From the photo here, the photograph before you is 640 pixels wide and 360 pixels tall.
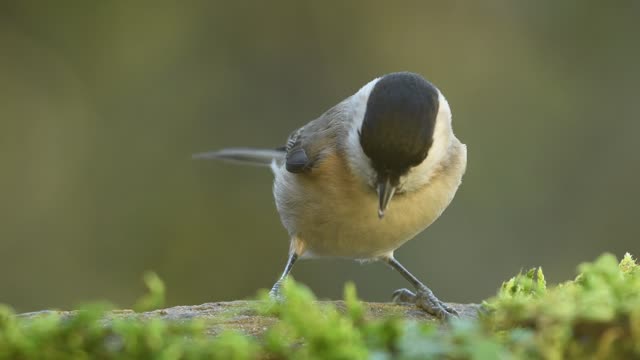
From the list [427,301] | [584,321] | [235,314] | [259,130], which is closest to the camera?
[584,321]

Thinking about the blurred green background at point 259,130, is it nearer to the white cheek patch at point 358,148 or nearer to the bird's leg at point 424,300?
the bird's leg at point 424,300

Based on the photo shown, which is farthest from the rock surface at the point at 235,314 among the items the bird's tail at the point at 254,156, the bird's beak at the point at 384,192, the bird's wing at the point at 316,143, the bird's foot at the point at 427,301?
the bird's tail at the point at 254,156

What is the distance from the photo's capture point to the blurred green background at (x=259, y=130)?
8.21 metres

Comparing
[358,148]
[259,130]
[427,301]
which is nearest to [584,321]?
[427,301]

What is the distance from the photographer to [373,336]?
5.30ft

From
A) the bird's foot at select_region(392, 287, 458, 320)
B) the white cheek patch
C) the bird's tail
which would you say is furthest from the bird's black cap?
the bird's tail

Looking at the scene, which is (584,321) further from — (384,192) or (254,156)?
(254,156)

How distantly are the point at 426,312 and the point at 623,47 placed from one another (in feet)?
23.2

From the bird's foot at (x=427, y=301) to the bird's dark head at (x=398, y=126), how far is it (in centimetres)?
50

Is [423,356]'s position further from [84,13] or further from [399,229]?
[84,13]

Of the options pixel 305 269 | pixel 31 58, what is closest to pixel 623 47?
pixel 305 269

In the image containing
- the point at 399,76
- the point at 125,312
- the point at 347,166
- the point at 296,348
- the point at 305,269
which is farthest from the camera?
the point at 305,269

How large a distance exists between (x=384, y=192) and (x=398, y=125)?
1.15 feet

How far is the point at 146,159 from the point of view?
8781 mm
